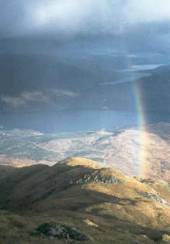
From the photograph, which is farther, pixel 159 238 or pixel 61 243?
pixel 159 238

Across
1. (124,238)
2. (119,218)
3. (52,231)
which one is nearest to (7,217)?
(52,231)

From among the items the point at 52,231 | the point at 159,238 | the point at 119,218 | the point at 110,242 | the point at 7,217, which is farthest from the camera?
the point at 119,218

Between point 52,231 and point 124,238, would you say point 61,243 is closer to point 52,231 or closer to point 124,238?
point 52,231

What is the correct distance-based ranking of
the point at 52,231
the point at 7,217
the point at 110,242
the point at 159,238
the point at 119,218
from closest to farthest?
1. the point at 52,231
2. the point at 110,242
3. the point at 7,217
4. the point at 159,238
5. the point at 119,218

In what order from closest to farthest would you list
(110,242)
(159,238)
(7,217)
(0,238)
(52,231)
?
(0,238) → (52,231) → (110,242) → (7,217) → (159,238)

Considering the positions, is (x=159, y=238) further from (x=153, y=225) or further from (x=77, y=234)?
(x=153, y=225)

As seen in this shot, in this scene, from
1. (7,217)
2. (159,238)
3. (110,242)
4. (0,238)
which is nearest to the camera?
(0,238)

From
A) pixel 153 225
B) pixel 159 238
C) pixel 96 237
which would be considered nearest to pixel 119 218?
pixel 153 225

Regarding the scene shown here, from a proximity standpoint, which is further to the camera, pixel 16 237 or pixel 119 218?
pixel 119 218
